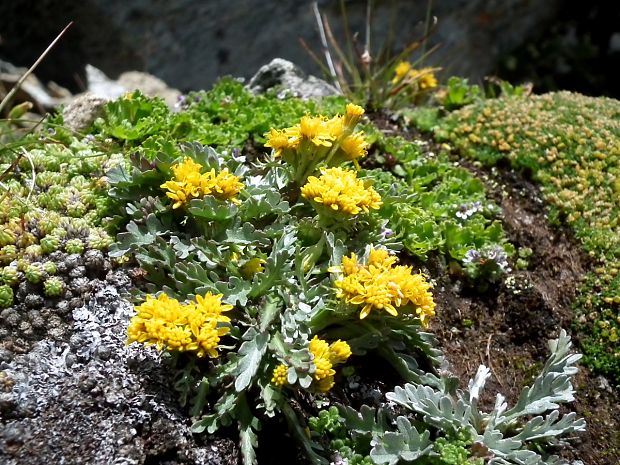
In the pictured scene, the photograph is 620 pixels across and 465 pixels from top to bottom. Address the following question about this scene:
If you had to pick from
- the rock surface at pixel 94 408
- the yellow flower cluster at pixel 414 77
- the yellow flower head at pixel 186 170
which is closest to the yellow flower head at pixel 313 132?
the yellow flower head at pixel 186 170

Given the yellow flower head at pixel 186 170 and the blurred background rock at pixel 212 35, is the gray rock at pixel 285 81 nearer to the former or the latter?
the yellow flower head at pixel 186 170

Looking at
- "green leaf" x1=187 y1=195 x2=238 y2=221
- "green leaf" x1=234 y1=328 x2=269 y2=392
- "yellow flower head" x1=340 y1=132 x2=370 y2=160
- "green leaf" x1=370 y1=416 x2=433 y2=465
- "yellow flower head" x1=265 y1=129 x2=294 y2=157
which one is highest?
"yellow flower head" x1=265 y1=129 x2=294 y2=157

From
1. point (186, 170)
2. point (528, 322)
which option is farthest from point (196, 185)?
point (528, 322)

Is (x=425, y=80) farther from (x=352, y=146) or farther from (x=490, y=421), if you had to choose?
(x=490, y=421)

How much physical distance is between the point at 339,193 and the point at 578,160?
6.84ft

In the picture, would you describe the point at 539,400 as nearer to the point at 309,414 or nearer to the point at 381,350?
the point at 381,350

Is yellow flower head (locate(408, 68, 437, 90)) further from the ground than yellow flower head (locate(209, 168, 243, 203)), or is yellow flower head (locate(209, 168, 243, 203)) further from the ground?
yellow flower head (locate(209, 168, 243, 203))

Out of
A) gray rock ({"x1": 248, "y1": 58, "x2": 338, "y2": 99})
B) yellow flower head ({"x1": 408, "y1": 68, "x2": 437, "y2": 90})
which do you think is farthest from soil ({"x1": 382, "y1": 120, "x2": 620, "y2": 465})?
gray rock ({"x1": 248, "y1": 58, "x2": 338, "y2": 99})

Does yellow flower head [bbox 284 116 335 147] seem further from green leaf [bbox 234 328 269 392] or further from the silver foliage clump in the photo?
the silver foliage clump

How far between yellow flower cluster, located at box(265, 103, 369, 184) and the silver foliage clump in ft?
3.76

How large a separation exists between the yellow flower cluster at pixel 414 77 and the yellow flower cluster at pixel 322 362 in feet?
9.35

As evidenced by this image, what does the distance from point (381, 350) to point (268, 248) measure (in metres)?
0.71

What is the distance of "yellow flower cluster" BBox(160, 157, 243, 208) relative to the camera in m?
2.92

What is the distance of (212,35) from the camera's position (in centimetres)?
720
